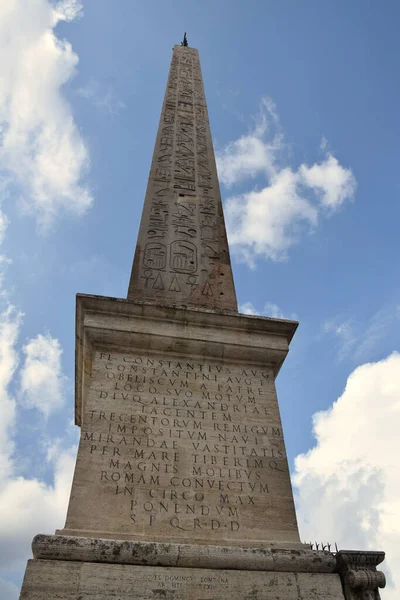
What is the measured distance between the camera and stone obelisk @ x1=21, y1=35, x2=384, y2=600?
4.12 metres

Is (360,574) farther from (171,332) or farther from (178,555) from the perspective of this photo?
(171,332)

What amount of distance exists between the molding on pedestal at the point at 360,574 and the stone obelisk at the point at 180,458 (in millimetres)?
13

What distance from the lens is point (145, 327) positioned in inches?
237

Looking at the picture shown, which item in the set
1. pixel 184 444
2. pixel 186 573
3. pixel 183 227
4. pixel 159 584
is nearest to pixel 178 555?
pixel 186 573

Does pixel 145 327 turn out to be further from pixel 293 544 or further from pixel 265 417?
pixel 293 544

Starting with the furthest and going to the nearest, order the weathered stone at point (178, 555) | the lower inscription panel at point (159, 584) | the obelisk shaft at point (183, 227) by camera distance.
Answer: the obelisk shaft at point (183, 227) < the weathered stone at point (178, 555) < the lower inscription panel at point (159, 584)

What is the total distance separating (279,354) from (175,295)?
1540 mm

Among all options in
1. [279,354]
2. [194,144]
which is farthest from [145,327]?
[194,144]

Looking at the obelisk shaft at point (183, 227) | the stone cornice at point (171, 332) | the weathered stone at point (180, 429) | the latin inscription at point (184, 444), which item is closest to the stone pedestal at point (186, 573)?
the weathered stone at point (180, 429)

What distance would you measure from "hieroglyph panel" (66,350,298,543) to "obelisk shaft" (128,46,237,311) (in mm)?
1289

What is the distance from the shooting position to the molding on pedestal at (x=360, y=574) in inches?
169

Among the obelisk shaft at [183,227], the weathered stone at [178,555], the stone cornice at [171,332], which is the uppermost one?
the obelisk shaft at [183,227]

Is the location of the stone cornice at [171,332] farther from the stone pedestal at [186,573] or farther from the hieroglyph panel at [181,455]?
the stone pedestal at [186,573]

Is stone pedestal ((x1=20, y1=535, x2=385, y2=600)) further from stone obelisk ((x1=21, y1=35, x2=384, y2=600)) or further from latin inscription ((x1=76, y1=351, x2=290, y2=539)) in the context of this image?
latin inscription ((x1=76, y1=351, x2=290, y2=539))
